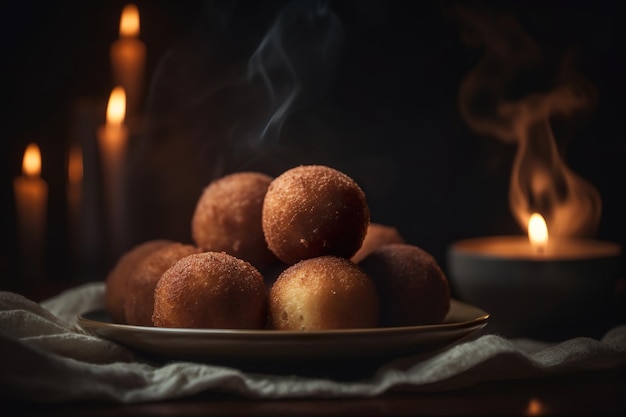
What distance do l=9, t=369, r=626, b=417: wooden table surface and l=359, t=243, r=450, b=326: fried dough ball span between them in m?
0.17

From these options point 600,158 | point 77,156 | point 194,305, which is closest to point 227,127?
point 77,156

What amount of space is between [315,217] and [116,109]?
84cm

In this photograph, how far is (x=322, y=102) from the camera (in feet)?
6.19

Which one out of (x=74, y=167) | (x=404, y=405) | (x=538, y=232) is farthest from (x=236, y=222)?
(x=74, y=167)

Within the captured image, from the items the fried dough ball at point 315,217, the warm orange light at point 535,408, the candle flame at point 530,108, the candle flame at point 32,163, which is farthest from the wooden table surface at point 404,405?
the candle flame at point 32,163

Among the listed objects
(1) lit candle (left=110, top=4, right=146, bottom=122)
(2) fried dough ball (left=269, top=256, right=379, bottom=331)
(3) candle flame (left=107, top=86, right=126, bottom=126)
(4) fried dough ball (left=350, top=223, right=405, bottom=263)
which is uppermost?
(1) lit candle (left=110, top=4, right=146, bottom=122)

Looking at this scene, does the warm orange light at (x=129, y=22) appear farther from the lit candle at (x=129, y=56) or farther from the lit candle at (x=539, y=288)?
the lit candle at (x=539, y=288)

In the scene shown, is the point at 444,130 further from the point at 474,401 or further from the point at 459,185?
the point at 474,401

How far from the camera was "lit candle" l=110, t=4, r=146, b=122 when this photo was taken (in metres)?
1.73

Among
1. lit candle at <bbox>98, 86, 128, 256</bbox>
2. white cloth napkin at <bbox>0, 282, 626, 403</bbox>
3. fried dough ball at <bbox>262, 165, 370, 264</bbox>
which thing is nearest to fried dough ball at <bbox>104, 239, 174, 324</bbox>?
white cloth napkin at <bbox>0, 282, 626, 403</bbox>

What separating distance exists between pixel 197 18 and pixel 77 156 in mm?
506

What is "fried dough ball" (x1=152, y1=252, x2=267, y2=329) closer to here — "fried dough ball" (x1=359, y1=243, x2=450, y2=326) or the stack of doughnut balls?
the stack of doughnut balls

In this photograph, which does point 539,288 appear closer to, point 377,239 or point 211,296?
point 377,239

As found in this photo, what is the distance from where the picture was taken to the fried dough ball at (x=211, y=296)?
86 centimetres
